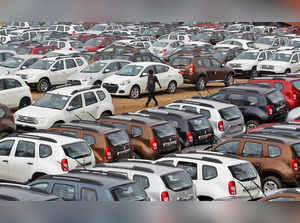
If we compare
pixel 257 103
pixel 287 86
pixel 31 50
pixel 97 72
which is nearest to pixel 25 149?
pixel 257 103

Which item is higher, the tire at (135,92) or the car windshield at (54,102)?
the car windshield at (54,102)

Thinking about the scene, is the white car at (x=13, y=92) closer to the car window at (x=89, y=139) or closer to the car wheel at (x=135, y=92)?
the car wheel at (x=135, y=92)

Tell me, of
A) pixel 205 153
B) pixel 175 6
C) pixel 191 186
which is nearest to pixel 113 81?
pixel 205 153

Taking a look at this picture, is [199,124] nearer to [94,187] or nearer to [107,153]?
[107,153]

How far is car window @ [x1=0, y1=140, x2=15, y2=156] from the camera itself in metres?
13.4

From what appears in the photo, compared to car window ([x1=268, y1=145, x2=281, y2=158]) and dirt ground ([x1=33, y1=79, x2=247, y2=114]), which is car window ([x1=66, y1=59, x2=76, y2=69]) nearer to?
dirt ground ([x1=33, y1=79, x2=247, y2=114])

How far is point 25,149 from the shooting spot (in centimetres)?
1309

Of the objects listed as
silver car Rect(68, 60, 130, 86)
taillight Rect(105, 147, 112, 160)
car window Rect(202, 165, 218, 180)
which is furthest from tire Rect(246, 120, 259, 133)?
silver car Rect(68, 60, 130, 86)

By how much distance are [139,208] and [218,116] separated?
644 inches

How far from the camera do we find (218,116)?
17641 mm

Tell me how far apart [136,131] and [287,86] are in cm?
909

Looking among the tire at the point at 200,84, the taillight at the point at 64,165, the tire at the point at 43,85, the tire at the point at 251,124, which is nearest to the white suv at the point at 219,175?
the taillight at the point at 64,165

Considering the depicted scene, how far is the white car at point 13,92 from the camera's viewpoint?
67.0ft

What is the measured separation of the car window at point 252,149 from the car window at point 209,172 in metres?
2.06
